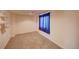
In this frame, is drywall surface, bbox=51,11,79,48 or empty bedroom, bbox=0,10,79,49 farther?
drywall surface, bbox=51,11,79,48

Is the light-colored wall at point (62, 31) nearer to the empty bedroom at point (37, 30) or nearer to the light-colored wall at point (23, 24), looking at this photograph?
the empty bedroom at point (37, 30)

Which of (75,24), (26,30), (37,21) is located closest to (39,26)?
(37,21)

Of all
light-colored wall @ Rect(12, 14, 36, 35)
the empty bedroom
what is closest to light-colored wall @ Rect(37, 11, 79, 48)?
the empty bedroom

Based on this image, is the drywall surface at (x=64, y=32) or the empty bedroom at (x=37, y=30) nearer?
the empty bedroom at (x=37, y=30)

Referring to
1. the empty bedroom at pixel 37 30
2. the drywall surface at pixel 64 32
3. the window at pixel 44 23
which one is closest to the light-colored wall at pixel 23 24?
the empty bedroom at pixel 37 30

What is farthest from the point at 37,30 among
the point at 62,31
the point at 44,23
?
the point at 62,31

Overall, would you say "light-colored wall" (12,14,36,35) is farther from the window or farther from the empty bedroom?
the window

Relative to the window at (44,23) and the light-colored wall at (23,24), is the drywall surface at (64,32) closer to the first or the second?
the window at (44,23)

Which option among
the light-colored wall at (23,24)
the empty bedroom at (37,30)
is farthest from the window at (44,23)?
the light-colored wall at (23,24)
